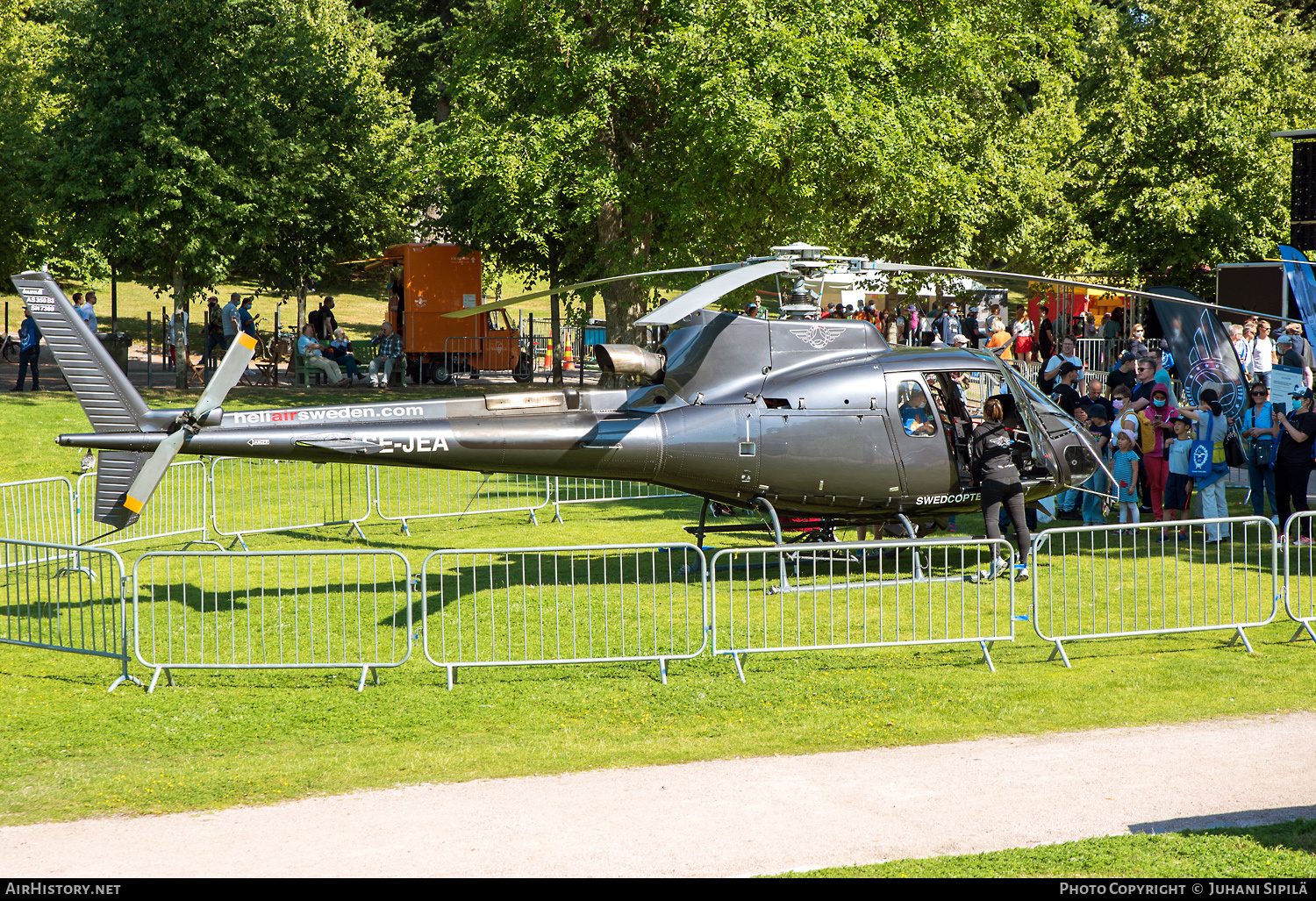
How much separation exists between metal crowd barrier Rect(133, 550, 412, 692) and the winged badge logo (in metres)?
4.54

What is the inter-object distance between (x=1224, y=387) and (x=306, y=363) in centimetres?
2156

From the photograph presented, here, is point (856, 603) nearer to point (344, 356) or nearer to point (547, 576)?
point (547, 576)

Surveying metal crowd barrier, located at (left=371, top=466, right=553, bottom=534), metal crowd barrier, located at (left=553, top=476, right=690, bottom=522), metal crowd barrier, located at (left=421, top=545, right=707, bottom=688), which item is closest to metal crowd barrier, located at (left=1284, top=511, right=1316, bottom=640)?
metal crowd barrier, located at (left=421, top=545, right=707, bottom=688)

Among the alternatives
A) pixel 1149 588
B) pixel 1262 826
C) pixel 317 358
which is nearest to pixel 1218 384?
pixel 1149 588

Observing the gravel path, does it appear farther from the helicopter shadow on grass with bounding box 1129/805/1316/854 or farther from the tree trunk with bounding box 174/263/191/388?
the tree trunk with bounding box 174/263/191/388

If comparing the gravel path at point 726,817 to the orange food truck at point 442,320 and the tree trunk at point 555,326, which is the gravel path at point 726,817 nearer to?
the orange food truck at point 442,320

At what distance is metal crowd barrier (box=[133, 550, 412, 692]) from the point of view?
8883mm

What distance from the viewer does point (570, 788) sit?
698cm

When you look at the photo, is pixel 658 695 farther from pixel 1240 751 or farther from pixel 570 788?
pixel 1240 751

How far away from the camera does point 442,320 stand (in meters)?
31.2

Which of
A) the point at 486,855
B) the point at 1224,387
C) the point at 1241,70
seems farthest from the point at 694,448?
the point at 1241,70

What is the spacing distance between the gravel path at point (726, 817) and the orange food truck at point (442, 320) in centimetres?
2410

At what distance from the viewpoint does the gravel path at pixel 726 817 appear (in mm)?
5980

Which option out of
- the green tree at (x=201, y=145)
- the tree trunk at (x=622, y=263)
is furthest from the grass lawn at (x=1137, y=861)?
the green tree at (x=201, y=145)
